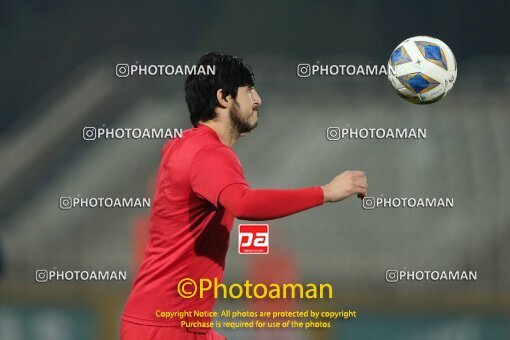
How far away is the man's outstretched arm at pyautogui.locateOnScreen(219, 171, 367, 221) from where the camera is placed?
253 centimetres

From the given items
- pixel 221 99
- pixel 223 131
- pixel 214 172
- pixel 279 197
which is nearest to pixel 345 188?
pixel 279 197

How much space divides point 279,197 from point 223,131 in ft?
1.52

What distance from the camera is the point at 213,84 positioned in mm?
3072

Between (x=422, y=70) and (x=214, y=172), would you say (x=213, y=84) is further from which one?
(x=422, y=70)

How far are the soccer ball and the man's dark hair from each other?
0.71m

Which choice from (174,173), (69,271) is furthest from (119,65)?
(174,173)

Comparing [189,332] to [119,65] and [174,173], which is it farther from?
[119,65]

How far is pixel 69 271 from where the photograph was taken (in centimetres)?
446

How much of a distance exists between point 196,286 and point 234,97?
717 millimetres

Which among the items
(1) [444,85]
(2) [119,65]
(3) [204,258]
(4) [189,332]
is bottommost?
(4) [189,332]

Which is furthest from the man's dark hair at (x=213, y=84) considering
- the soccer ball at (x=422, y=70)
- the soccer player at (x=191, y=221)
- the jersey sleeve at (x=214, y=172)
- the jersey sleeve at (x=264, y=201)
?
the soccer ball at (x=422, y=70)

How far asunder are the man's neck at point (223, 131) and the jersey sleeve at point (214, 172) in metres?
0.26

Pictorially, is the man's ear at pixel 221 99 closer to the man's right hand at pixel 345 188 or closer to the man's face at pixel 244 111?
the man's face at pixel 244 111

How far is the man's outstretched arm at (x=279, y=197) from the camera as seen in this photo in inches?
Answer: 99.4
